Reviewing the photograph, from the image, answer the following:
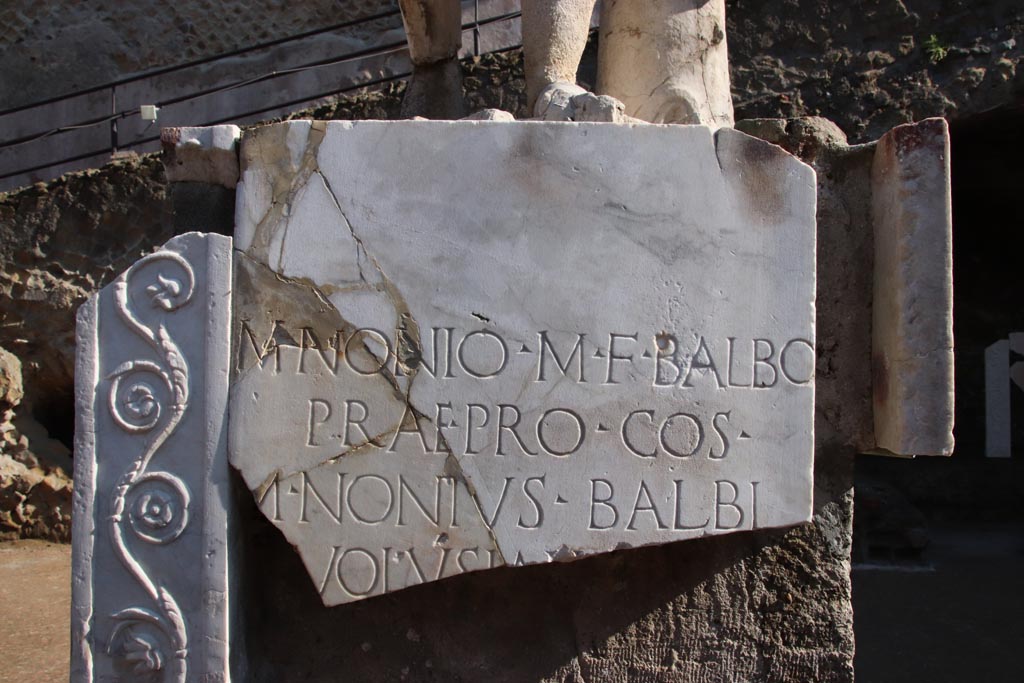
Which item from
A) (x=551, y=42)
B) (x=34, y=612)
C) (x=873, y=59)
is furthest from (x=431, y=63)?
(x=873, y=59)

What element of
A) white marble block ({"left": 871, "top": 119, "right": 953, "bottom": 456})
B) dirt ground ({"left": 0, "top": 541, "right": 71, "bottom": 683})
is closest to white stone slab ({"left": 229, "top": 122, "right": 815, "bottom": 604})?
white marble block ({"left": 871, "top": 119, "right": 953, "bottom": 456})

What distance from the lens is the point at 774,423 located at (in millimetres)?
1881

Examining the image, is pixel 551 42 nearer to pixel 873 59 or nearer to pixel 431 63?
pixel 431 63

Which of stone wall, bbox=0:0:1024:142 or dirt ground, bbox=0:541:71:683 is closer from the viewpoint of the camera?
dirt ground, bbox=0:541:71:683

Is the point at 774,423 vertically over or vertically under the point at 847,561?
over

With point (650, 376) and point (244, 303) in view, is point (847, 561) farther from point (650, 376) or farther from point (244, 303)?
point (244, 303)

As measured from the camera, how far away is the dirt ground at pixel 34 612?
10.7 feet

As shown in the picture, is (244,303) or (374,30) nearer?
(244,303)

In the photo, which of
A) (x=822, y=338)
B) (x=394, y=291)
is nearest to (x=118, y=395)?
(x=394, y=291)

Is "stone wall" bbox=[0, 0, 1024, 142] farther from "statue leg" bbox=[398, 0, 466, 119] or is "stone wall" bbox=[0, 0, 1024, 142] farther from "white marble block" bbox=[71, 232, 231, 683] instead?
"white marble block" bbox=[71, 232, 231, 683]

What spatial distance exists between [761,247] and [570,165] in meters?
0.43

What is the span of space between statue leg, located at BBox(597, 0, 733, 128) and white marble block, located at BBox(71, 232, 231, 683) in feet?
3.39

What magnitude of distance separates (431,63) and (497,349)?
1.03 m

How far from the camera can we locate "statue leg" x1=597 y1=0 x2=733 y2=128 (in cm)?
214
